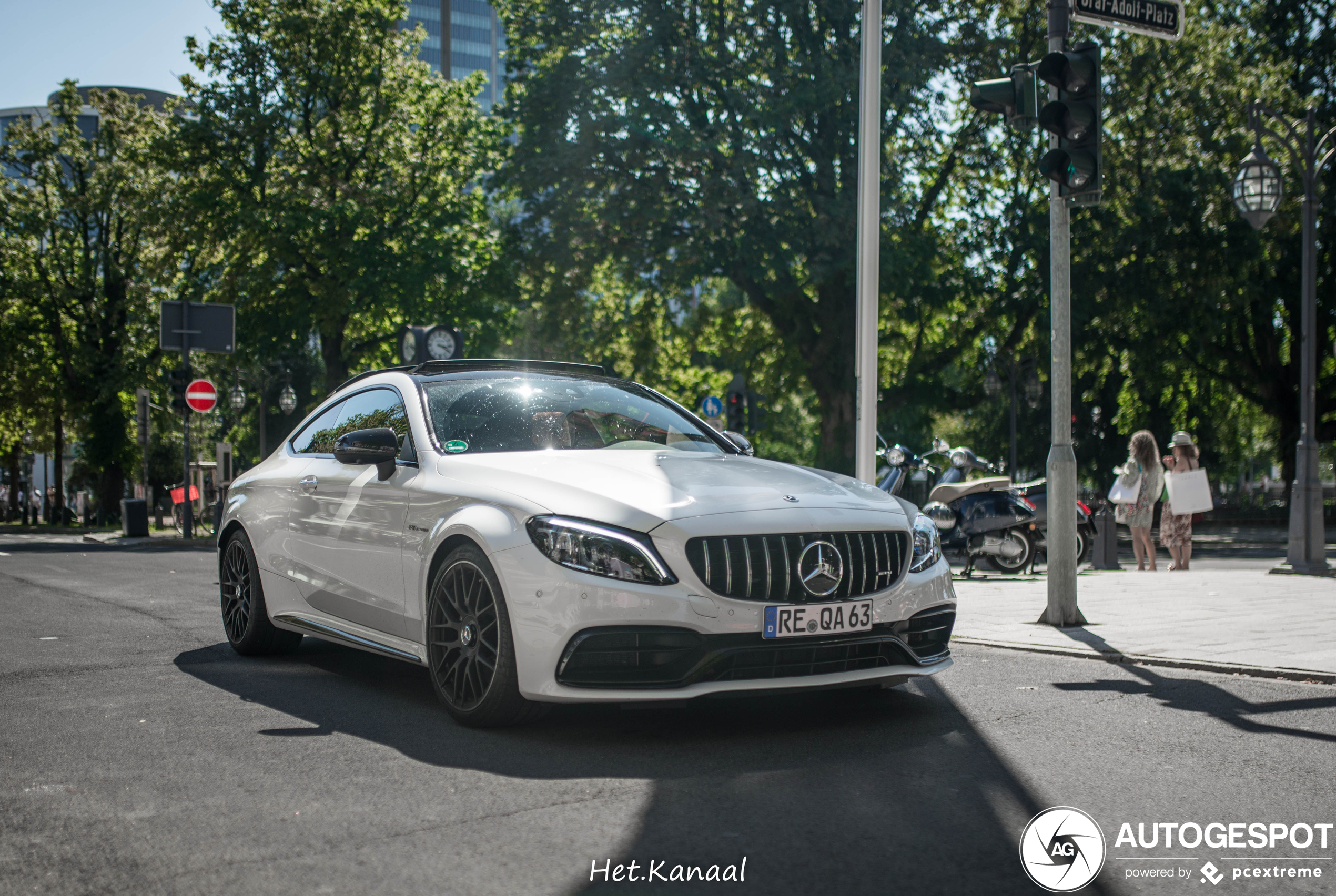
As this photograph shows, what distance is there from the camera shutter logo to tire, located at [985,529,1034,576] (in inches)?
405

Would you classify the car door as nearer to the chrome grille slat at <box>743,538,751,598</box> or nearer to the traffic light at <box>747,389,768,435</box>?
the chrome grille slat at <box>743,538,751,598</box>

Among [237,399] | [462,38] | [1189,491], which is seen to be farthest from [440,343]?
[462,38]

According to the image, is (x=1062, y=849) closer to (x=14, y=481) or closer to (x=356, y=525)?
(x=356, y=525)

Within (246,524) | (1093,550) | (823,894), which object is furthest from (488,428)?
(1093,550)

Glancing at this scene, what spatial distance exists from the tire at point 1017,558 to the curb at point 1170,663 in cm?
694

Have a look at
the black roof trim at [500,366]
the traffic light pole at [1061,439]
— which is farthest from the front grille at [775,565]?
the traffic light pole at [1061,439]

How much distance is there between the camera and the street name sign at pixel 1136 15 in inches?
315

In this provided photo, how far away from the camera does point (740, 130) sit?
24.4 metres

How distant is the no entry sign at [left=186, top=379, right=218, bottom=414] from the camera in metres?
23.8

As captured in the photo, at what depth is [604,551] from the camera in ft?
14.9

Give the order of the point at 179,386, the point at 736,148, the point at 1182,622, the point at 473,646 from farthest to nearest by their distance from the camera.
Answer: the point at 736,148
the point at 179,386
the point at 1182,622
the point at 473,646

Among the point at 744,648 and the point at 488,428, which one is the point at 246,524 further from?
the point at 744,648

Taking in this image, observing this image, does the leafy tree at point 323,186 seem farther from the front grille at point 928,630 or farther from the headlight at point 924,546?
the front grille at point 928,630

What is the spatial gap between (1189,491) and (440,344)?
9.02 metres
